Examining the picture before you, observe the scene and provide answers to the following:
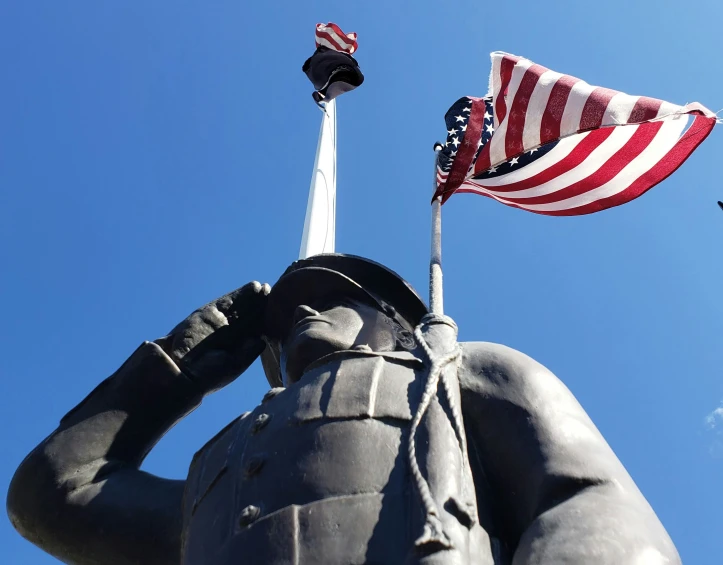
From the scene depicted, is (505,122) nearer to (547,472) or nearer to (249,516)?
(547,472)

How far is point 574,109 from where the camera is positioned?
285 inches

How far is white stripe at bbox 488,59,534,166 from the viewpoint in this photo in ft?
24.2

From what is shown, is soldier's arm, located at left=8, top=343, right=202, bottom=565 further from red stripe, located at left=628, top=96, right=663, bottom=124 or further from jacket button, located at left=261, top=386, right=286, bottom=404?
red stripe, located at left=628, top=96, right=663, bottom=124

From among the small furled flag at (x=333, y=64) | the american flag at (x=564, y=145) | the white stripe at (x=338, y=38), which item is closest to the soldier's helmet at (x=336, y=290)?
the american flag at (x=564, y=145)

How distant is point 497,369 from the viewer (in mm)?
3889

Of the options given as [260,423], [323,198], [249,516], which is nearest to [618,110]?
[323,198]

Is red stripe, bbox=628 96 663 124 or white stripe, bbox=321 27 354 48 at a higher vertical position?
white stripe, bbox=321 27 354 48

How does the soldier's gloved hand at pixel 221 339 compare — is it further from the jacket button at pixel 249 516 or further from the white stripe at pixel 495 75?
the white stripe at pixel 495 75

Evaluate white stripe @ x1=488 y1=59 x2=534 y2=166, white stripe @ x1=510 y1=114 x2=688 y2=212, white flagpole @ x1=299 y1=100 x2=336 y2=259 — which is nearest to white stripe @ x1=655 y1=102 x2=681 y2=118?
white stripe @ x1=510 y1=114 x2=688 y2=212

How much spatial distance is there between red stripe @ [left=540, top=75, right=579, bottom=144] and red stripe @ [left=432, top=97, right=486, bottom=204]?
65cm

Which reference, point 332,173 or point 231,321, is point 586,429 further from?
point 332,173

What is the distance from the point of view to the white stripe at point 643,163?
7.42 metres

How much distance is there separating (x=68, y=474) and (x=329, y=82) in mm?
8782

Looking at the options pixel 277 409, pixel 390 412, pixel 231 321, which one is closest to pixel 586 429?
pixel 390 412
